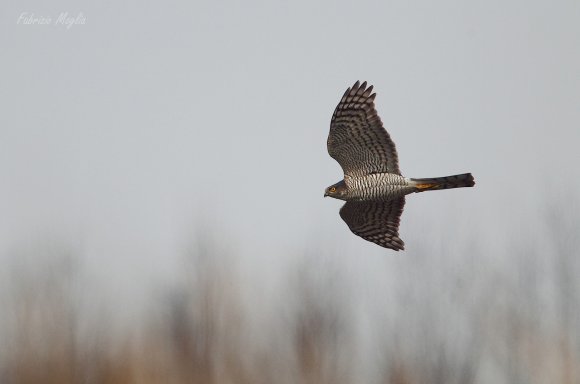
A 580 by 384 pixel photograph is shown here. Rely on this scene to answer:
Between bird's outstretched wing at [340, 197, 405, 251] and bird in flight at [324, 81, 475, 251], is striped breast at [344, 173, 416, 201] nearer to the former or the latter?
bird in flight at [324, 81, 475, 251]

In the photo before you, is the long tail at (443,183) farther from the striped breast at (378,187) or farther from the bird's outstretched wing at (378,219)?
the bird's outstretched wing at (378,219)

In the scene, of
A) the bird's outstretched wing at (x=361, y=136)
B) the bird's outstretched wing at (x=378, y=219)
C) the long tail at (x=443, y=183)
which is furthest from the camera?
the bird's outstretched wing at (x=378, y=219)

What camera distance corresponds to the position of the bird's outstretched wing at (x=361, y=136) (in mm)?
17453

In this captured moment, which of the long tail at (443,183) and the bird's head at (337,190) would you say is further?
the bird's head at (337,190)

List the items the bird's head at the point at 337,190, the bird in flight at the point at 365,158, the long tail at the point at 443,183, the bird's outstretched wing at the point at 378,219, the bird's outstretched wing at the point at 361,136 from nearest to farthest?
the long tail at the point at 443,183, the bird in flight at the point at 365,158, the bird's outstretched wing at the point at 361,136, the bird's head at the point at 337,190, the bird's outstretched wing at the point at 378,219

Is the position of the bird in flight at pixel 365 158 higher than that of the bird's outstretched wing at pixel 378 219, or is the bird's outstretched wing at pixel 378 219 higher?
the bird in flight at pixel 365 158

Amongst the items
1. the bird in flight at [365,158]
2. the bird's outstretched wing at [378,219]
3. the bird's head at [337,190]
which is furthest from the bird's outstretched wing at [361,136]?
the bird's outstretched wing at [378,219]

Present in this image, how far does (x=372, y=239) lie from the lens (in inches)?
738

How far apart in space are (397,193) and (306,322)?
54.3ft

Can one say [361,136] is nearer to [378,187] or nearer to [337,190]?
[378,187]

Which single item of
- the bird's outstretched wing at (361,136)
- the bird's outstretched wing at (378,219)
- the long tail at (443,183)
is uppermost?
the bird's outstretched wing at (361,136)

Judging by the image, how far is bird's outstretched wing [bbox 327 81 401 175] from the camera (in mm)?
17453

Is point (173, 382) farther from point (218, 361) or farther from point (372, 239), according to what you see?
point (372, 239)

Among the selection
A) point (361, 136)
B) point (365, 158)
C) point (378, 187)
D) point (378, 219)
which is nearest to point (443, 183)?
point (378, 187)
